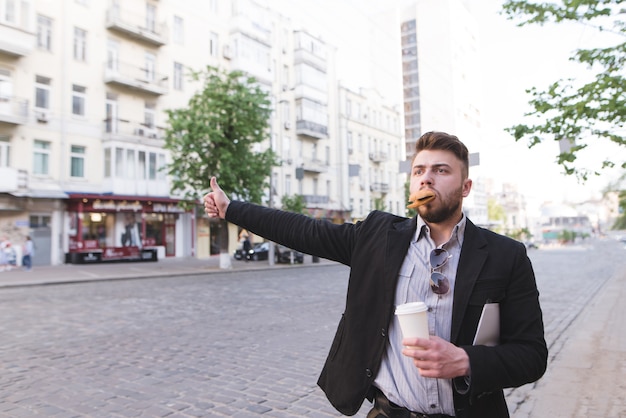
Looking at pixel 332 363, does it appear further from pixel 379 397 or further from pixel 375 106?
pixel 375 106

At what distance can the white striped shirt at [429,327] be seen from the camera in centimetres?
173

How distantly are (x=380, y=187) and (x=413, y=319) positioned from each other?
53.4m

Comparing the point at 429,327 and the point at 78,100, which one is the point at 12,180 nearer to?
the point at 78,100

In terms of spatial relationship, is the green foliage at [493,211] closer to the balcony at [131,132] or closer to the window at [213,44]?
the window at [213,44]

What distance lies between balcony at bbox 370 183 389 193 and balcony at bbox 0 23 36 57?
3664 centimetres

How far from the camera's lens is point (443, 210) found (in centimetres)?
183

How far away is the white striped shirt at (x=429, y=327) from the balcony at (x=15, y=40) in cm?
2765

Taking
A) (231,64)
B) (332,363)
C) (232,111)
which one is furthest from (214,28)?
(332,363)

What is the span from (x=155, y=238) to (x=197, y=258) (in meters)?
3.64

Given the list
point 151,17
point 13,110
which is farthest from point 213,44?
point 13,110

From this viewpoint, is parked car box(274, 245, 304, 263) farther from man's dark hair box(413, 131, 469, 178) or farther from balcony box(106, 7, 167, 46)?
man's dark hair box(413, 131, 469, 178)

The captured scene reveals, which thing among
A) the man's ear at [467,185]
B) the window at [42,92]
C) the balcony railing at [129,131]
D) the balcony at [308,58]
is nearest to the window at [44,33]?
the window at [42,92]

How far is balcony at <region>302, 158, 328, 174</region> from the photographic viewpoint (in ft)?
142

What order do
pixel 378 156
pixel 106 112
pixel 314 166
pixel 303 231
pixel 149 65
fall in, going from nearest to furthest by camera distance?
pixel 303 231 < pixel 106 112 < pixel 149 65 < pixel 314 166 < pixel 378 156
